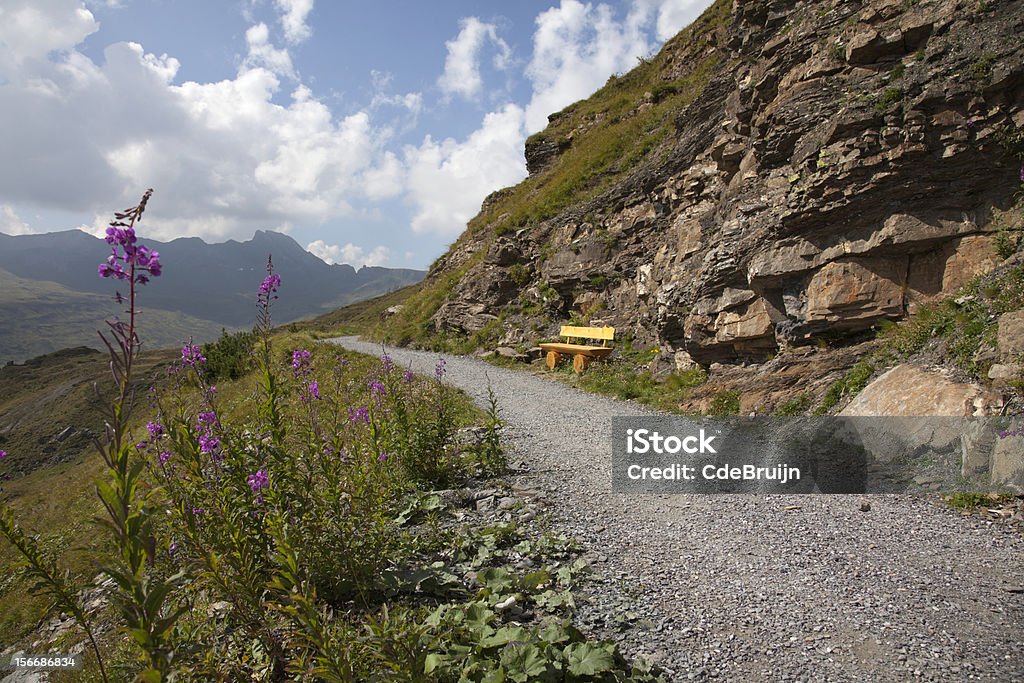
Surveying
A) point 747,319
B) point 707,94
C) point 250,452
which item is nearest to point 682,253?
point 747,319

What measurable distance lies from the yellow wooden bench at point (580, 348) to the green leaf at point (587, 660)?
11.8m

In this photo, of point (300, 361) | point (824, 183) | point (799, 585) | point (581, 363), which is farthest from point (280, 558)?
point (581, 363)

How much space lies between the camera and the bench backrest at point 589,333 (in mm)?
15969

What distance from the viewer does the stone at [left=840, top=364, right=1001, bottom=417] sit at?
623cm

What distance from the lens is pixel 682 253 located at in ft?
46.4

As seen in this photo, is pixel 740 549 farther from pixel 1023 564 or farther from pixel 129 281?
pixel 129 281

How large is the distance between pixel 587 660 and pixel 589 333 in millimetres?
13473

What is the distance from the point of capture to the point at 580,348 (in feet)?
50.8

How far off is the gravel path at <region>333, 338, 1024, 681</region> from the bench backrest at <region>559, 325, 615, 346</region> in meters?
9.20

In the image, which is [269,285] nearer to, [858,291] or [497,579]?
[497,579]

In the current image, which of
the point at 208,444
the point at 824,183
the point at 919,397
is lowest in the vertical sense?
the point at 208,444

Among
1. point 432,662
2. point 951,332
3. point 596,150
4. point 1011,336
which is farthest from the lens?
point 596,150

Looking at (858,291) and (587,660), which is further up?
(858,291)

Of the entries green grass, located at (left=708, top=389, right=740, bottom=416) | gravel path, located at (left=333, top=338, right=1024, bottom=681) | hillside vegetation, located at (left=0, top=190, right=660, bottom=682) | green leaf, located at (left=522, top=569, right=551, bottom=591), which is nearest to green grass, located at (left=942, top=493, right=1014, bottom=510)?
gravel path, located at (left=333, top=338, right=1024, bottom=681)
